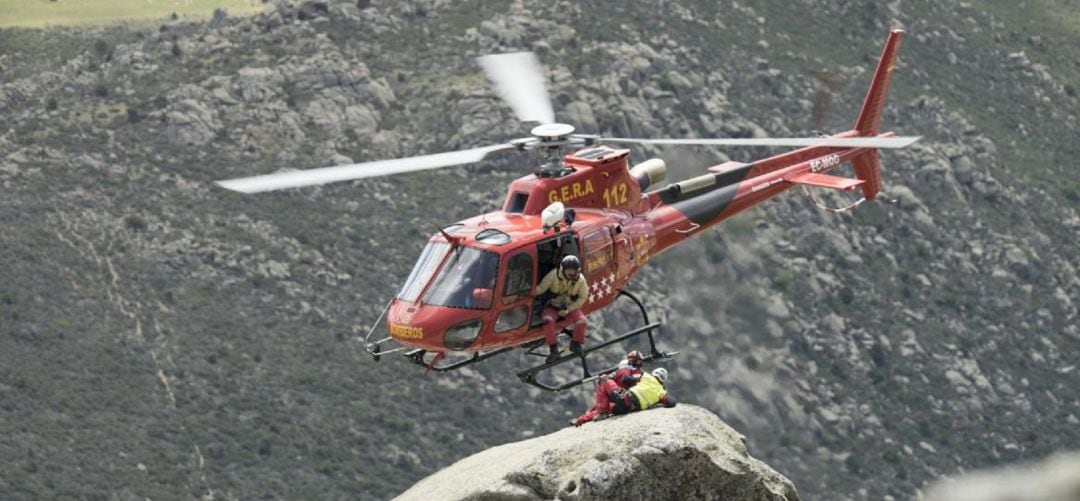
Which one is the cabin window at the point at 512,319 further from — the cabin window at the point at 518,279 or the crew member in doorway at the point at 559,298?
the crew member in doorway at the point at 559,298

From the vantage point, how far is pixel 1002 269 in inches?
4065

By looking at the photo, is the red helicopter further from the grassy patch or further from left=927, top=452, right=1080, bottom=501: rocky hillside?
the grassy patch

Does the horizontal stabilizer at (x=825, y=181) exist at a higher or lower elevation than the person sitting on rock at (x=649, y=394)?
lower

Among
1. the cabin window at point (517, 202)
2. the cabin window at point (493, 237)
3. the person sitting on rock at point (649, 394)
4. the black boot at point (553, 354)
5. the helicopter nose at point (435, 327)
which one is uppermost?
the cabin window at point (493, 237)

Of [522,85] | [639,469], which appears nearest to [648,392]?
[639,469]

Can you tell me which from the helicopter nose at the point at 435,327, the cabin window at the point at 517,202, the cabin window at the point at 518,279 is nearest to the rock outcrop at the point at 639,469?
the helicopter nose at the point at 435,327

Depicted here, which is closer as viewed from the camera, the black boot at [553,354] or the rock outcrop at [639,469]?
the rock outcrop at [639,469]

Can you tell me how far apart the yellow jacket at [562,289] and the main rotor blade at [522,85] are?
4.19 m

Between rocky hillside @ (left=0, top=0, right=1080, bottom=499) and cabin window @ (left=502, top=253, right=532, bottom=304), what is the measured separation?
47.2m

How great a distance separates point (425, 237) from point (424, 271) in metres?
65.2

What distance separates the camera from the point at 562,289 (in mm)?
24094

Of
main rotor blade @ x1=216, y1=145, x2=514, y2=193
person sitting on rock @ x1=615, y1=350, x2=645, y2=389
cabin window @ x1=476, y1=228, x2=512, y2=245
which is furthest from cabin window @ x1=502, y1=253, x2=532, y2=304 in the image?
person sitting on rock @ x1=615, y1=350, x2=645, y2=389

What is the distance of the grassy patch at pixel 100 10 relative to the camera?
97.1 meters

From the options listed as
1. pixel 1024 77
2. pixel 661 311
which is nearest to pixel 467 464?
pixel 661 311
